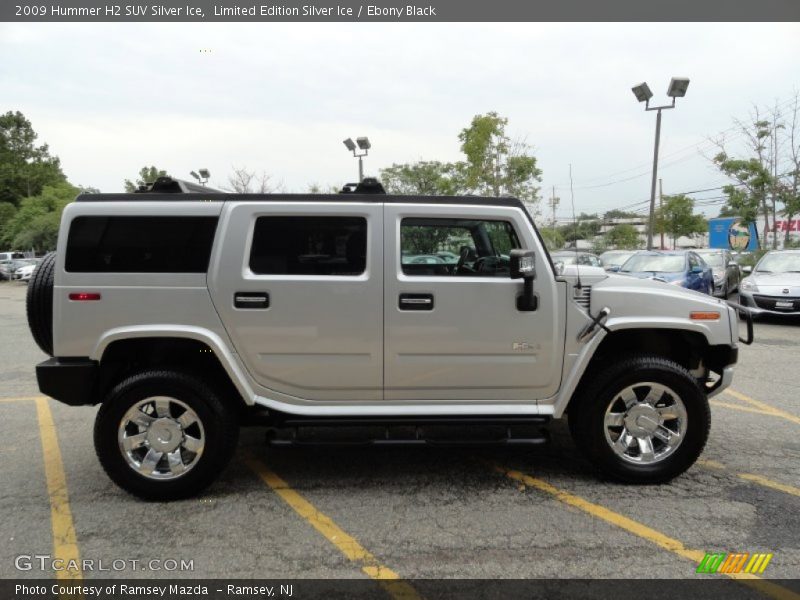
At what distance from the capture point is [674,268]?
1276 centimetres

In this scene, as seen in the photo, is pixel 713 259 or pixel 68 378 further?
pixel 713 259

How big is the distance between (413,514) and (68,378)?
7.71 ft

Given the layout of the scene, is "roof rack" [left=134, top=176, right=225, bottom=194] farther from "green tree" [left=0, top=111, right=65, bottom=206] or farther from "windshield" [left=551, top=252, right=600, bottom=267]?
"green tree" [left=0, top=111, right=65, bottom=206]

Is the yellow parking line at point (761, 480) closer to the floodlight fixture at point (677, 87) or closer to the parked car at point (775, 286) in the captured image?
the parked car at point (775, 286)

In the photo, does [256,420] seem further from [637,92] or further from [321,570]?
[637,92]

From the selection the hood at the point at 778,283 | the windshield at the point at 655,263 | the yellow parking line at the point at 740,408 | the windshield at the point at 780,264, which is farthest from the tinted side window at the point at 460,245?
the windshield at the point at 780,264

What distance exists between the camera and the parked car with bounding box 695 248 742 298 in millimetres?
14859

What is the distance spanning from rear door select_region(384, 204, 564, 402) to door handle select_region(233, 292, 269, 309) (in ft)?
2.55

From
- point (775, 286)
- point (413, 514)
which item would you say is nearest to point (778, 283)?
point (775, 286)

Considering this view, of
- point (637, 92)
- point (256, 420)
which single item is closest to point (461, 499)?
point (256, 420)

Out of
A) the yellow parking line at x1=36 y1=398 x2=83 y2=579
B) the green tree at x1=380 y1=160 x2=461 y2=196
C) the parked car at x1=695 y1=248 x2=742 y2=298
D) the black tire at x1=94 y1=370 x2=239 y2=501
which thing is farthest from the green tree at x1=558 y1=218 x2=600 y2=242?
the green tree at x1=380 y1=160 x2=461 y2=196

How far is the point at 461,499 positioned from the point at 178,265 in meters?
2.40

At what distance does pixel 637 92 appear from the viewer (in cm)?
1708

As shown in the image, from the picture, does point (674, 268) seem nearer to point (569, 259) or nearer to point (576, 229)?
point (569, 259)
